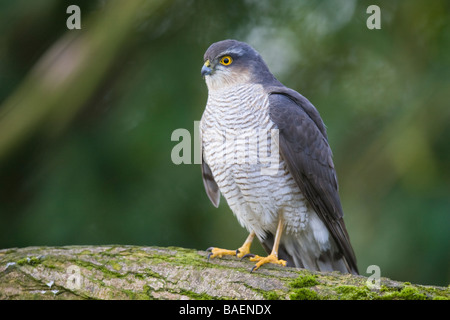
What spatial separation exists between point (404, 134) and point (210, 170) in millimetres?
1631

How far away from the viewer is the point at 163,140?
457 cm

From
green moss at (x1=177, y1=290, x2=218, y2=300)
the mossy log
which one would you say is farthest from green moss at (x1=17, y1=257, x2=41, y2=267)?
green moss at (x1=177, y1=290, x2=218, y2=300)

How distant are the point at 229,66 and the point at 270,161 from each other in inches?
31.9

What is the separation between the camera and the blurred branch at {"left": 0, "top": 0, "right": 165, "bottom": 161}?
4309 mm

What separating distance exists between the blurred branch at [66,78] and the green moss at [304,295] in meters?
2.56

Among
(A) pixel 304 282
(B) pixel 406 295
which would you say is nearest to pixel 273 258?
(A) pixel 304 282

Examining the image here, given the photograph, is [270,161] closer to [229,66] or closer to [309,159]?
[309,159]

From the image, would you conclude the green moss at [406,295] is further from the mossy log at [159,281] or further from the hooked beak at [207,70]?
the hooked beak at [207,70]

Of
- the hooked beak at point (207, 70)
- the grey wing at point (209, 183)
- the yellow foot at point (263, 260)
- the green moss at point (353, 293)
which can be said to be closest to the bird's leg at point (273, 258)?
the yellow foot at point (263, 260)

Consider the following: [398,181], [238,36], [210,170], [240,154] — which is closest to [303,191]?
[240,154]

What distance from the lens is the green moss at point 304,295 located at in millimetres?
2748

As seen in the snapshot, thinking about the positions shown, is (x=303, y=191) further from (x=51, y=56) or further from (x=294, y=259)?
(x=51, y=56)

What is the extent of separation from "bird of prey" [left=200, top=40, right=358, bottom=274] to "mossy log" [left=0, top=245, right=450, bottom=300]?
420mm

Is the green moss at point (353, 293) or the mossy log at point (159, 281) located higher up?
the mossy log at point (159, 281)
